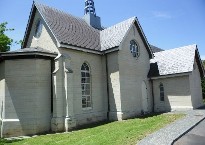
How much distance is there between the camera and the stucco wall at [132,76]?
19297 millimetres

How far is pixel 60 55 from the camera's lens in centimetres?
1689

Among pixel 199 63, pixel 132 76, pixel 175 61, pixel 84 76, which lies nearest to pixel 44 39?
pixel 84 76

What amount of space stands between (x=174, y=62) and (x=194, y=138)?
1329cm

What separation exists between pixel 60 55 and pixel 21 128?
620cm

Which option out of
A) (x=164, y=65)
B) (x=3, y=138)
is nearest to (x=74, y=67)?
(x=3, y=138)

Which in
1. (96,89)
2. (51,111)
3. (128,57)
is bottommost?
(51,111)

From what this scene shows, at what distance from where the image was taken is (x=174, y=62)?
22516 mm

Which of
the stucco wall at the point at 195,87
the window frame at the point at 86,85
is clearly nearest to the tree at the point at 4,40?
the window frame at the point at 86,85

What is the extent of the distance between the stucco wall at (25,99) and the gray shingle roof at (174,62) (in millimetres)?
12188

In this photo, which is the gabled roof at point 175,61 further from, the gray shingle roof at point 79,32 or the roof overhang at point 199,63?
the gray shingle roof at point 79,32

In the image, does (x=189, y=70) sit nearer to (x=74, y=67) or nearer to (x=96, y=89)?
(x=96, y=89)

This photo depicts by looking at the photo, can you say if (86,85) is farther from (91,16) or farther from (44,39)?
(91,16)

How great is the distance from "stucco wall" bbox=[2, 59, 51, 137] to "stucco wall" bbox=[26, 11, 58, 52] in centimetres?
226

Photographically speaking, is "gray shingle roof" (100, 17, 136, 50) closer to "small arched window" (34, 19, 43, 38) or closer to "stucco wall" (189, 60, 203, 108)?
"small arched window" (34, 19, 43, 38)
